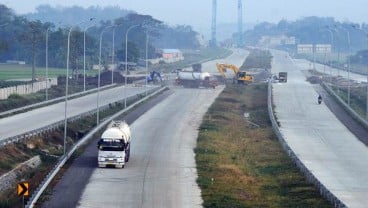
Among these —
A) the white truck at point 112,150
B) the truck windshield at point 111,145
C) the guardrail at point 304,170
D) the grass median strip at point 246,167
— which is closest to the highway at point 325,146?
the guardrail at point 304,170

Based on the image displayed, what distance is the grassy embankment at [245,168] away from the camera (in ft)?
141

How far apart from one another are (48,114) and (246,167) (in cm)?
3241

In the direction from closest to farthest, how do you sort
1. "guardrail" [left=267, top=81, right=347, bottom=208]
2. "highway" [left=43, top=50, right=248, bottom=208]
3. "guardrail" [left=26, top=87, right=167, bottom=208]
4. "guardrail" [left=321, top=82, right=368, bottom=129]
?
"guardrail" [left=26, top=87, right=167, bottom=208], "guardrail" [left=267, top=81, right=347, bottom=208], "highway" [left=43, top=50, right=248, bottom=208], "guardrail" [left=321, top=82, right=368, bottom=129]

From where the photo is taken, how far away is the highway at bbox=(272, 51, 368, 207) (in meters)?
48.4

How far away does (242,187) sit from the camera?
1833 inches

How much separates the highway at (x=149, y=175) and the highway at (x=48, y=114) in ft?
21.9

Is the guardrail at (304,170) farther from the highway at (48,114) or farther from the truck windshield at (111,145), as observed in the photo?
the highway at (48,114)

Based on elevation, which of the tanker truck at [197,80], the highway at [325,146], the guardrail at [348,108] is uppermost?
the tanker truck at [197,80]

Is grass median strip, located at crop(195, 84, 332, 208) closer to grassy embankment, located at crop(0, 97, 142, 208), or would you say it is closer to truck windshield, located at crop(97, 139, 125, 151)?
truck windshield, located at crop(97, 139, 125, 151)

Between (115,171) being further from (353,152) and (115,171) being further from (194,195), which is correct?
(353,152)

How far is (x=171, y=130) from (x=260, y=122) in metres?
14.3

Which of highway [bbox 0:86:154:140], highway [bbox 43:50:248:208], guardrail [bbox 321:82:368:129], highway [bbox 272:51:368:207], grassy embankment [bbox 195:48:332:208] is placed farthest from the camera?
guardrail [bbox 321:82:368:129]

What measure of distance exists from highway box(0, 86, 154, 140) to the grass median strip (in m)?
11.5

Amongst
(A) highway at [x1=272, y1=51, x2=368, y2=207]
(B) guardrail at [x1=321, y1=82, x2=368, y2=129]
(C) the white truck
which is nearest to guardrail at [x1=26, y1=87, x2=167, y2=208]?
(C) the white truck
